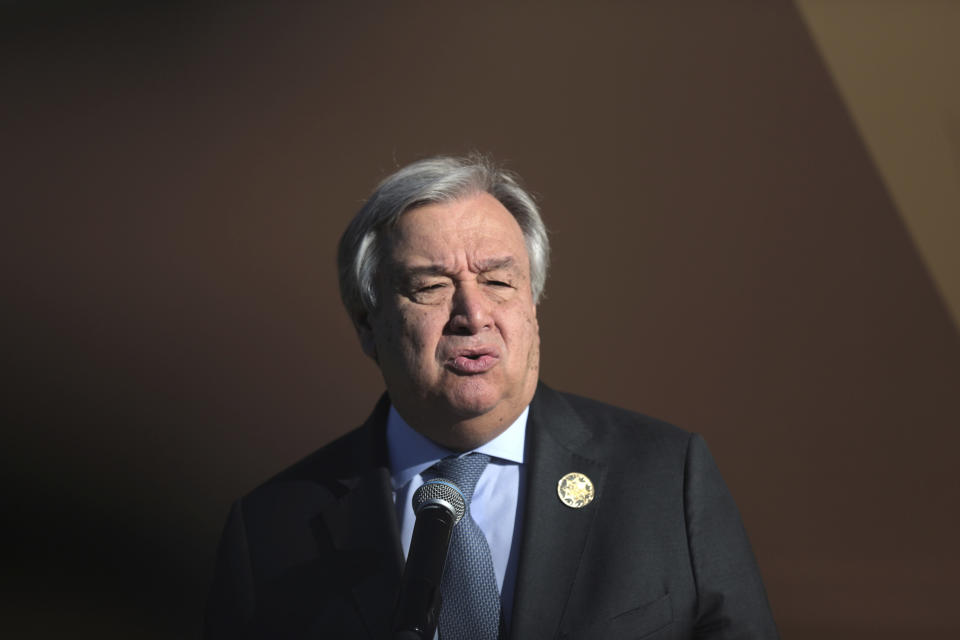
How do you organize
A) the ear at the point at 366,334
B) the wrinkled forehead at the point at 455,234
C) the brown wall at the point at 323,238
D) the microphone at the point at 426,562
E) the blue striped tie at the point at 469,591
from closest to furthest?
the microphone at the point at 426,562, the blue striped tie at the point at 469,591, the wrinkled forehead at the point at 455,234, the ear at the point at 366,334, the brown wall at the point at 323,238

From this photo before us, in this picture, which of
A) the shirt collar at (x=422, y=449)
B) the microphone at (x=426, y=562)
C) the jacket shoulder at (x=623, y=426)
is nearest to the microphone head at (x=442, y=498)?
the microphone at (x=426, y=562)

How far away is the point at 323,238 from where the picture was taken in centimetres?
196

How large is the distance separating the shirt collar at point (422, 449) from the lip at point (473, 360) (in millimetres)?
141

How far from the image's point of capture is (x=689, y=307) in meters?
1.75

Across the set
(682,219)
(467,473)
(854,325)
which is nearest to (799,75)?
(682,219)

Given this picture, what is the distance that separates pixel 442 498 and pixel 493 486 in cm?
48

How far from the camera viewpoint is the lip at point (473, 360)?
129 centimetres

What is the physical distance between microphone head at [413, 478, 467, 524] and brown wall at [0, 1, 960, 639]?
0.91m

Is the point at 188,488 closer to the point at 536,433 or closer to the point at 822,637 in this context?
the point at 536,433

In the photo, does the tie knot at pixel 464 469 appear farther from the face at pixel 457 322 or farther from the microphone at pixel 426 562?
the microphone at pixel 426 562

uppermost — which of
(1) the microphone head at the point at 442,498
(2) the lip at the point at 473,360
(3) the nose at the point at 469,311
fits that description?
(3) the nose at the point at 469,311

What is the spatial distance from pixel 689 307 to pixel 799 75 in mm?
456

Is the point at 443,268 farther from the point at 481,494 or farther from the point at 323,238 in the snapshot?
the point at 323,238

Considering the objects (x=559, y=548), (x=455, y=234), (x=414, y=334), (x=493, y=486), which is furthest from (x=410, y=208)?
→ (x=559, y=548)
